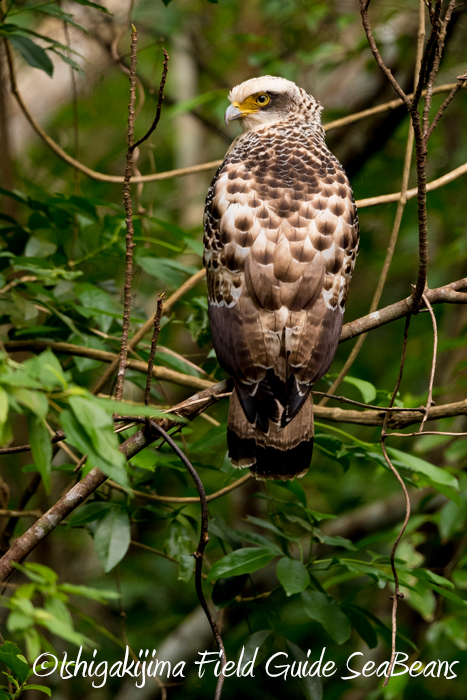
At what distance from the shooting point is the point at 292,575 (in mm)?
1997

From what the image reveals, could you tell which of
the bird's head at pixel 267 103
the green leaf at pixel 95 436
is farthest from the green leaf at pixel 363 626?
the bird's head at pixel 267 103

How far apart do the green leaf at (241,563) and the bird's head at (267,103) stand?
173cm

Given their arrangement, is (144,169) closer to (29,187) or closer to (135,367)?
(29,187)

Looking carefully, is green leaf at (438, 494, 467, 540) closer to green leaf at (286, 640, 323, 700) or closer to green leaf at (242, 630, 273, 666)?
green leaf at (286, 640, 323, 700)

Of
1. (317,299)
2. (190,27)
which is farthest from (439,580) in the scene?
(190,27)

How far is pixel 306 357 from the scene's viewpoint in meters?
2.06

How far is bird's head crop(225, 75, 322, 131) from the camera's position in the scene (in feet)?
9.25

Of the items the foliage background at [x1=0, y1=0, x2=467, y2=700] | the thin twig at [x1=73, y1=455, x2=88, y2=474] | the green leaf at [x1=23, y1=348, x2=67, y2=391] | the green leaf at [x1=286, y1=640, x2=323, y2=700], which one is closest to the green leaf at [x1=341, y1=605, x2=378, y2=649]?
the foliage background at [x1=0, y1=0, x2=467, y2=700]

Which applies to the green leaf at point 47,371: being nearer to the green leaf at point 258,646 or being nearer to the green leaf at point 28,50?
the green leaf at point 258,646

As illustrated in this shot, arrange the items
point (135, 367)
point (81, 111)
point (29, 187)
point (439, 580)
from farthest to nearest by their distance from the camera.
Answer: point (81, 111)
point (29, 187)
point (135, 367)
point (439, 580)

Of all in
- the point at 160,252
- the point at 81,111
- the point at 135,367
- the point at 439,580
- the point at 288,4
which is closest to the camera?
the point at 439,580

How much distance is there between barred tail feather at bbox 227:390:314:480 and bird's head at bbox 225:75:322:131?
136cm

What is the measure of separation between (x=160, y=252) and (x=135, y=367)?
2.33 meters

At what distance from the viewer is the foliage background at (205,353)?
2.20 metres
